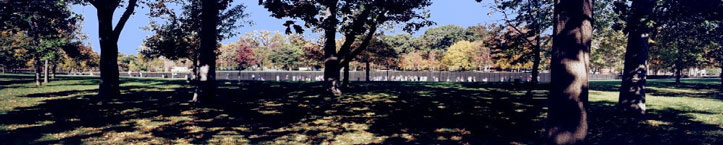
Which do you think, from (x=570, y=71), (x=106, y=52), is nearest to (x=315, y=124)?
(x=570, y=71)

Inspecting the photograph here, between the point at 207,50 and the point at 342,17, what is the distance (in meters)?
8.79

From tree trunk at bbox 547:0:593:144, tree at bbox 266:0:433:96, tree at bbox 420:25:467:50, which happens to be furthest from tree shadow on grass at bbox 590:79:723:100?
tree at bbox 420:25:467:50

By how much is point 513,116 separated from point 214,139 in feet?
30.6

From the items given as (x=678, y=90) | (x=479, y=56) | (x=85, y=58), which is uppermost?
(x=479, y=56)

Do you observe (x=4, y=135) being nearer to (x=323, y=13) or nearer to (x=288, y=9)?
(x=288, y=9)

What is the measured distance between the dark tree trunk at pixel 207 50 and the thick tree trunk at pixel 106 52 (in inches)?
168

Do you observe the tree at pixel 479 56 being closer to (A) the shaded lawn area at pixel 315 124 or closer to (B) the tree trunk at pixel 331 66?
(B) the tree trunk at pixel 331 66

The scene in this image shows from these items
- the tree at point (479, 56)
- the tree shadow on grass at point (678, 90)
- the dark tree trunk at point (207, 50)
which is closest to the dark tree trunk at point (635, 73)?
the tree shadow on grass at point (678, 90)

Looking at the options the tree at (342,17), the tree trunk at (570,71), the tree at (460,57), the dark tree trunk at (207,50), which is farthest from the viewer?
the tree at (460,57)

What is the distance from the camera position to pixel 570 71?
595 centimetres

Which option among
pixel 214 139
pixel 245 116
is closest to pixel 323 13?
pixel 245 116

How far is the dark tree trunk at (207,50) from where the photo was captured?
49.7ft

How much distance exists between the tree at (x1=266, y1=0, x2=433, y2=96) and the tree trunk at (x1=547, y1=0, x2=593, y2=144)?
385cm

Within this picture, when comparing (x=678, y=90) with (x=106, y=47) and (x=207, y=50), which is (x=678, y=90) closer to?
(x=207, y=50)
